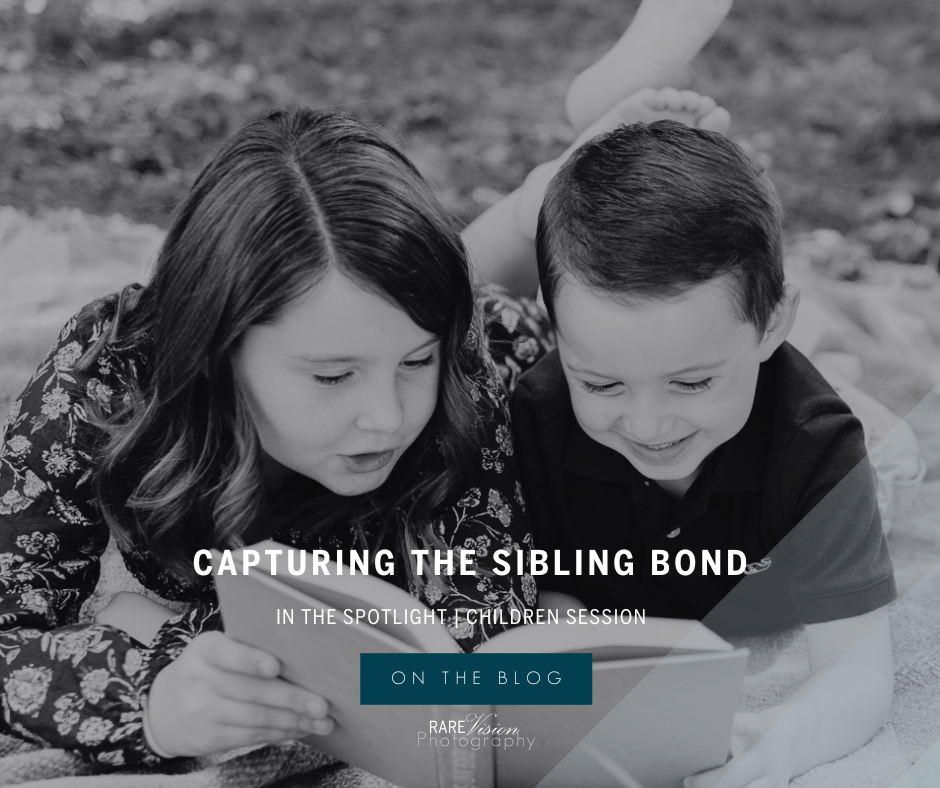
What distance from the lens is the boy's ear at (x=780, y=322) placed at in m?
1.04

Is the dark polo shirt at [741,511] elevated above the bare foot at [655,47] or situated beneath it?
situated beneath

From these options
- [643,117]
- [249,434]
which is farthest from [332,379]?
[643,117]

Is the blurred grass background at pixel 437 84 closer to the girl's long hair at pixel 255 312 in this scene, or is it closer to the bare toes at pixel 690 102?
the bare toes at pixel 690 102

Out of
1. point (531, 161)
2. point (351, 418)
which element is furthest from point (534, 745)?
point (531, 161)

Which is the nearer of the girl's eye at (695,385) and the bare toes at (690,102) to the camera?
the girl's eye at (695,385)

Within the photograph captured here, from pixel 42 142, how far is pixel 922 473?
2.02 metres

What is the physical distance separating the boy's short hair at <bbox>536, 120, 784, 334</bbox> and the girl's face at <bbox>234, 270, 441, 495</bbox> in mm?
174

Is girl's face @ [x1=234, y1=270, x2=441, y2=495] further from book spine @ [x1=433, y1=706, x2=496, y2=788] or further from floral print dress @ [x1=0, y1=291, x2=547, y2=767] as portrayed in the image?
book spine @ [x1=433, y1=706, x2=496, y2=788]

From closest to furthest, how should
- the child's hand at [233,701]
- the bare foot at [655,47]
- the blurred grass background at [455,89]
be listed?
1. the child's hand at [233,701]
2. the bare foot at [655,47]
3. the blurred grass background at [455,89]

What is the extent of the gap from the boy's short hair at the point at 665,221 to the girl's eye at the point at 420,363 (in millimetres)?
138

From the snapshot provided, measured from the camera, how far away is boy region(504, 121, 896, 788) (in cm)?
96

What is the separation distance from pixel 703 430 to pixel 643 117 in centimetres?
48

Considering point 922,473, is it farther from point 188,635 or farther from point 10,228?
point 10,228

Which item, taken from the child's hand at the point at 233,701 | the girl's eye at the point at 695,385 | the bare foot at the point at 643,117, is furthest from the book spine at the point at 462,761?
the bare foot at the point at 643,117
